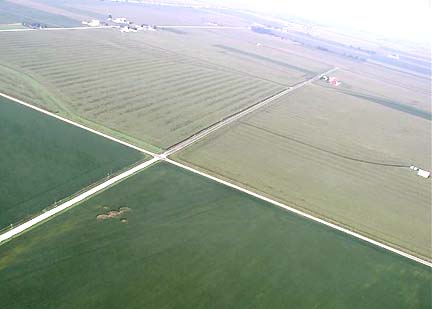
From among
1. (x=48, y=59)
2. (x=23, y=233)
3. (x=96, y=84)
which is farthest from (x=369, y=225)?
(x=48, y=59)

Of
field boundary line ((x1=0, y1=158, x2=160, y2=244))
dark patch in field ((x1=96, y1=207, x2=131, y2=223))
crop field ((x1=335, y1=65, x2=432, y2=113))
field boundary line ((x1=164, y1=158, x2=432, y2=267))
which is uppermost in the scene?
field boundary line ((x1=0, y1=158, x2=160, y2=244))

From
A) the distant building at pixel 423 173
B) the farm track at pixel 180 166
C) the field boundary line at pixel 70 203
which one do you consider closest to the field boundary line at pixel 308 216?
the farm track at pixel 180 166

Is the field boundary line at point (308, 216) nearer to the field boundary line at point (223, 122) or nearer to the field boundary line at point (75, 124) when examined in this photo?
the field boundary line at point (75, 124)

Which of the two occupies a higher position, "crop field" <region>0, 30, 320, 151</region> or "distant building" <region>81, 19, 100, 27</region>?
"distant building" <region>81, 19, 100, 27</region>

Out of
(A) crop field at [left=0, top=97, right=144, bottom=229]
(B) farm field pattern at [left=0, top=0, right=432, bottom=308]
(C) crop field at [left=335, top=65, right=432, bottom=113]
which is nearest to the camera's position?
(B) farm field pattern at [left=0, top=0, right=432, bottom=308]

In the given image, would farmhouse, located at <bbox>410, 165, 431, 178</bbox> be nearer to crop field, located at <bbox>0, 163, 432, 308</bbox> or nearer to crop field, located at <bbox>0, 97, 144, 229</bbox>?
crop field, located at <bbox>0, 163, 432, 308</bbox>

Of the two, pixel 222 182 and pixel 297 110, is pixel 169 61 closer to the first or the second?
pixel 297 110

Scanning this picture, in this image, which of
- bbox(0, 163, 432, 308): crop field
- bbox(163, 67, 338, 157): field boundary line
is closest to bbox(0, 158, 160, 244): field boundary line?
bbox(0, 163, 432, 308): crop field
